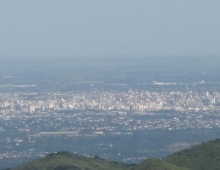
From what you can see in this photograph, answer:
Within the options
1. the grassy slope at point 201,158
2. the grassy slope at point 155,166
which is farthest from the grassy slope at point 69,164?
Result: the grassy slope at point 155,166

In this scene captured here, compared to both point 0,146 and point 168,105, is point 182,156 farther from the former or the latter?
point 168,105

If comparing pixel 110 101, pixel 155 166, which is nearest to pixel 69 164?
pixel 155 166

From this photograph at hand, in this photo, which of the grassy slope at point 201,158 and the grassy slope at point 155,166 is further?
the grassy slope at point 201,158

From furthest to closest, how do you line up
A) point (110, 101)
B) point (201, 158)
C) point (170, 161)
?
point (110, 101)
point (170, 161)
point (201, 158)

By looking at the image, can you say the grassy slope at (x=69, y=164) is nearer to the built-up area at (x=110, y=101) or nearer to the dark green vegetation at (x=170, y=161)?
the dark green vegetation at (x=170, y=161)

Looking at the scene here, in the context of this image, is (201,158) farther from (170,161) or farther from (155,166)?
(155,166)
